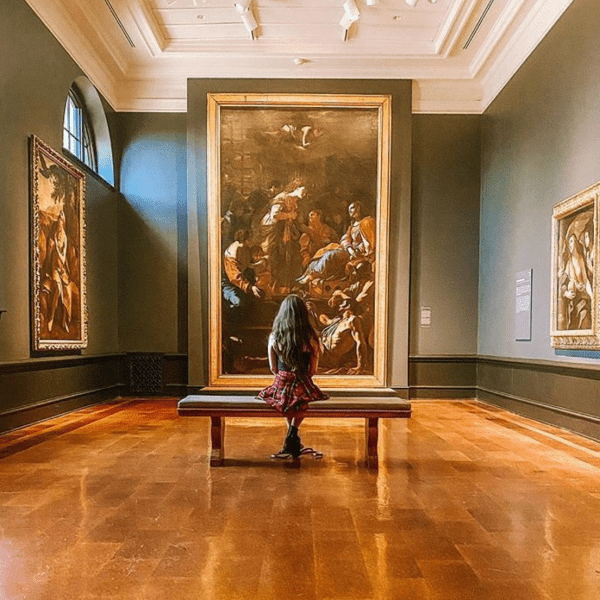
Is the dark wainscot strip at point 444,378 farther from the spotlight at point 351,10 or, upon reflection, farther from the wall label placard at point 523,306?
the spotlight at point 351,10

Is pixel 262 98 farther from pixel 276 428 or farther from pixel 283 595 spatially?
pixel 283 595

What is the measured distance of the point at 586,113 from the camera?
22.2 ft

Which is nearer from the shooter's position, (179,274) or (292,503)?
(292,503)

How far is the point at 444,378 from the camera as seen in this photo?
10.8m

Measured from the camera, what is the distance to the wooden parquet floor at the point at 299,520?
2764 mm

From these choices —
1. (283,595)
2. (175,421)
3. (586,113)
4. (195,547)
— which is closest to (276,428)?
(175,421)

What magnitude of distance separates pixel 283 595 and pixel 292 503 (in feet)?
4.70

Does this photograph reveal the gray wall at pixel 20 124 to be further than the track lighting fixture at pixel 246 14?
No

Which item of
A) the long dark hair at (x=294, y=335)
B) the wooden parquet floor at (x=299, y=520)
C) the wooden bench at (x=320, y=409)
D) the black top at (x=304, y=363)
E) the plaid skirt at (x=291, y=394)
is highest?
the long dark hair at (x=294, y=335)

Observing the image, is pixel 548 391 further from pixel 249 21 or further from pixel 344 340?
pixel 249 21

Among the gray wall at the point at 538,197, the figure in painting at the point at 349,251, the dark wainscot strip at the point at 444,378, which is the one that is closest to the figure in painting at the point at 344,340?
the figure in painting at the point at 349,251

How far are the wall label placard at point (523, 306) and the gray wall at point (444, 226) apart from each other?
6.57ft

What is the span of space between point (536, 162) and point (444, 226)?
281 cm

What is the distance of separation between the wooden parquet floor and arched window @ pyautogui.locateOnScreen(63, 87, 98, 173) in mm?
5652
